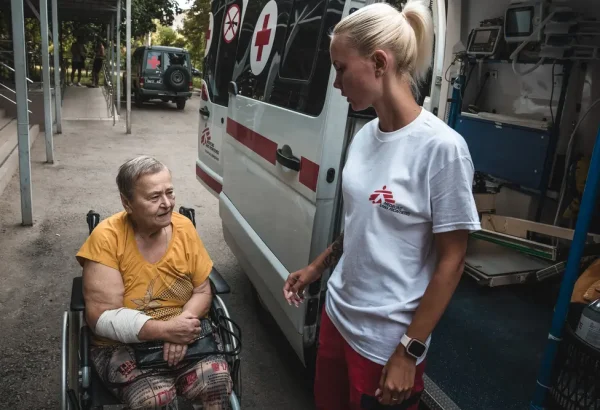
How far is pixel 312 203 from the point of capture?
97.0 inches

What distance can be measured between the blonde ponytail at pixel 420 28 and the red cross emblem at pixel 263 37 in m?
1.84

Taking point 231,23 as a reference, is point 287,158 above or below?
below

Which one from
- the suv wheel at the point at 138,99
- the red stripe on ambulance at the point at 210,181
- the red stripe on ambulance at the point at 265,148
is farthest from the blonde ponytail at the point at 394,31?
the suv wheel at the point at 138,99

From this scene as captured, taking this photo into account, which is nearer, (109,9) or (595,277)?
(595,277)

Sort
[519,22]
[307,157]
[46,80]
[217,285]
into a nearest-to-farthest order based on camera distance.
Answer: [217,285]
[307,157]
[519,22]
[46,80]

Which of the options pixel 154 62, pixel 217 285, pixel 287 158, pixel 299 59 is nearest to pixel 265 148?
pixel 287 158

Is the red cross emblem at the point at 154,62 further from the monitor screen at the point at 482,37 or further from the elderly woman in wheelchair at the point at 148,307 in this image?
the elderly woman in wheelchair at the point at 148,307

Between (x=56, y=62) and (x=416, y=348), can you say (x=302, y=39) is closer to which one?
(x=416, y=348)

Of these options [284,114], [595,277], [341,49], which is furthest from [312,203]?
[595,277]

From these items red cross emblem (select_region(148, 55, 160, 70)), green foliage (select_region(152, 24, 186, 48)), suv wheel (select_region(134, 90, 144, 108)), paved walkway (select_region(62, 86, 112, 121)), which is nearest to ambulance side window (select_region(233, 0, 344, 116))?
paved walkway (select_region(62, 86, 112, 121))

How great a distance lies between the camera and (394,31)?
4.73 ft

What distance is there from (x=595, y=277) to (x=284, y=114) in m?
1.82

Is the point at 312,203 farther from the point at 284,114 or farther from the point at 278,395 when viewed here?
the point at 278,395

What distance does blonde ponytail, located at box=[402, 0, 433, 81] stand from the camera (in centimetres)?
152
